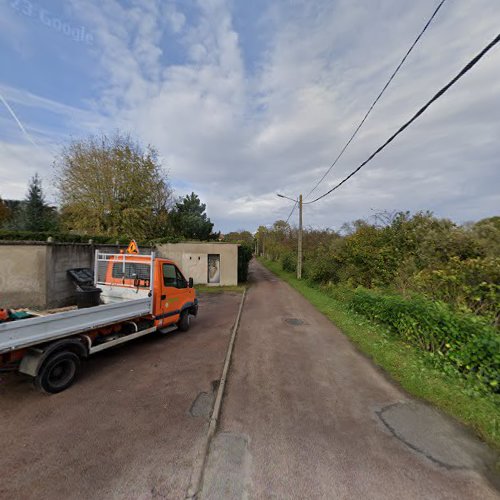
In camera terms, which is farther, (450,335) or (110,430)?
(450,335)

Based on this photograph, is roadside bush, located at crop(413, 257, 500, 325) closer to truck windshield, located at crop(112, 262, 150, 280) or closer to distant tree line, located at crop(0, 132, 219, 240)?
truck windshield, located at crop(112, 262, 150, 280)

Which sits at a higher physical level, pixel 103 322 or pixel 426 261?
pixel 426 261

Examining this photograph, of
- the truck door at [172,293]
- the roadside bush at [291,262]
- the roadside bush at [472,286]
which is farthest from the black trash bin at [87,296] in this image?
the roadside bush at [291,262]

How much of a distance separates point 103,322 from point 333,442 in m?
4.43

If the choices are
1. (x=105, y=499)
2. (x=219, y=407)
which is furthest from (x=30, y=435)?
(x=219, y=407)

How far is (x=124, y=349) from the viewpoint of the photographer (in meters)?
6.30

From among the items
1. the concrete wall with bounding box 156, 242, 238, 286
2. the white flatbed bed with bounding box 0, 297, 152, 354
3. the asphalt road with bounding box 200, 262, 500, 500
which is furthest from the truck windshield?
the concrete wall with bounding box 156, 242, 238, 286

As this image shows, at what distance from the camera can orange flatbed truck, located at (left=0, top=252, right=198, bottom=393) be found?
12.8 feet

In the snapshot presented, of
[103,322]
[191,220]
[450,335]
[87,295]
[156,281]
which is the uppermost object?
[191,220]

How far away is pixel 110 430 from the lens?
3.34 m

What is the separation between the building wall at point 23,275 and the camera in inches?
354

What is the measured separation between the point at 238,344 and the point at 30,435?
14.6ft

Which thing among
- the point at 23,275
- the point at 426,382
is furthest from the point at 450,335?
the point at 23,275

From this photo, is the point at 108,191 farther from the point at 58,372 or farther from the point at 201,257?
the point at 58,372
